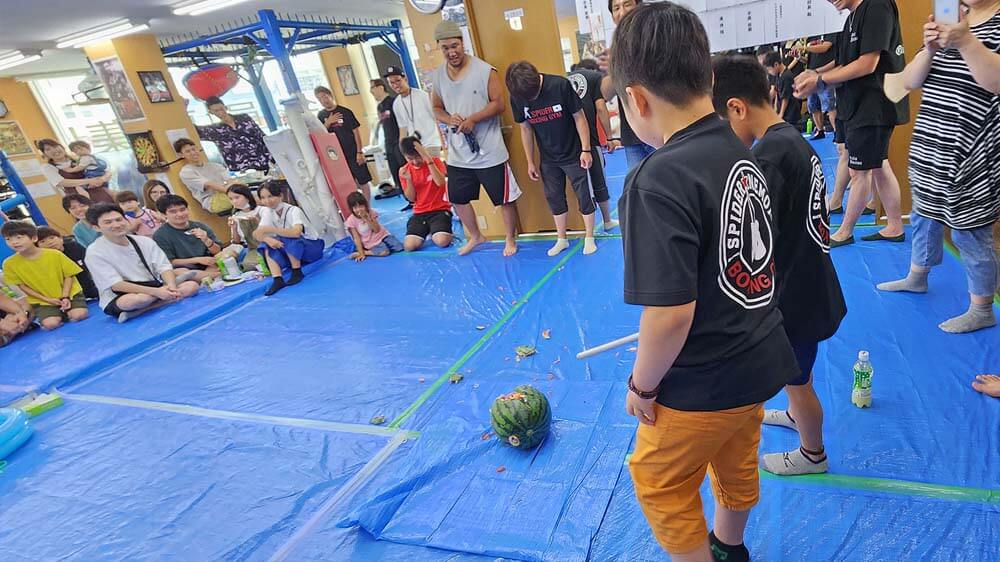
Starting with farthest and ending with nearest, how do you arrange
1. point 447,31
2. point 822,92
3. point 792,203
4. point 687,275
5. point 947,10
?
1. point 822,92
2. point 447,31
3. point 947,10
4. point 792,203
5. point 687,275

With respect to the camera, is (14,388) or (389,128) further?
(389,128)

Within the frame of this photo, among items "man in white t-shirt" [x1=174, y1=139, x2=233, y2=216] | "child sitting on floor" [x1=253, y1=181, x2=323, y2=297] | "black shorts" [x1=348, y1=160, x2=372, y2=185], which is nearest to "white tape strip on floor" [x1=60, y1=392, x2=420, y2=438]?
"child sitting on floor" [x1=253, y1=181, x2=323, y2=297]

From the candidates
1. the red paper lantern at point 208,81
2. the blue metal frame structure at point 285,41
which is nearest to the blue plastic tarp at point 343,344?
the blue metal frame structure at point 285,41

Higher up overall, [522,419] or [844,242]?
[522,419]

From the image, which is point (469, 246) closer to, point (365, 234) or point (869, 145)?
point (365, 234)

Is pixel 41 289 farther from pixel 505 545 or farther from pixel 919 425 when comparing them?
pixel 919 425

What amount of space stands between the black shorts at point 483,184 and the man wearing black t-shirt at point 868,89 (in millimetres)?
2330

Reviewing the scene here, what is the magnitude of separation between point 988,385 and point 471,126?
348 cm

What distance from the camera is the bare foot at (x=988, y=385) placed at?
182cm

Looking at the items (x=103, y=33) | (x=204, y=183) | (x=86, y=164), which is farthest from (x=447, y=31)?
(x=103, y=33)

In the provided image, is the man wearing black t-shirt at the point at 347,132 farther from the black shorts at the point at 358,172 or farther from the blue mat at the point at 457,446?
the blue mat at the point at 457,446

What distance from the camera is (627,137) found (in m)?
3.71

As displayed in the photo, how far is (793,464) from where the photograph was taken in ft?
5.47

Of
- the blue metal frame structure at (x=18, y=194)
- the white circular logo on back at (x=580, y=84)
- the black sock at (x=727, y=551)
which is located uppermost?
the blue metal frame structure at (x=18, y=194)
